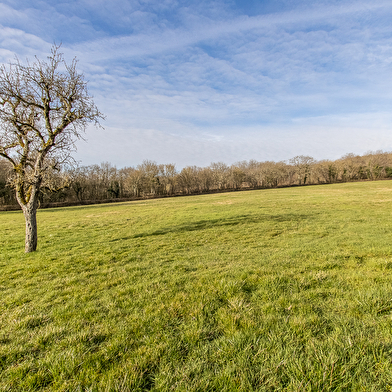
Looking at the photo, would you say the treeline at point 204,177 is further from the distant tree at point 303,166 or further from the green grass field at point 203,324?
the green grass field at point 203,324

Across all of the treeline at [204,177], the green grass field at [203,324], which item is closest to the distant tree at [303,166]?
the treeline at [204,177]

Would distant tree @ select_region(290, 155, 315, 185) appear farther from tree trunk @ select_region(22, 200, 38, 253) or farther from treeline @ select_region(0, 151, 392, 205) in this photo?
tree trunk @ select_region(22, 200, 38, 253)

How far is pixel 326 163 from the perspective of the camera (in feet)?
376

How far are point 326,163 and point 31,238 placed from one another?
13330 cm

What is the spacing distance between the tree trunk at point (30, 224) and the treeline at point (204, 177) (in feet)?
254

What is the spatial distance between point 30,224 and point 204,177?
334 feet

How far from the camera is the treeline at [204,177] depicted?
3641 inches

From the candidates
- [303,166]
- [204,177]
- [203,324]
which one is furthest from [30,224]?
[303,166]

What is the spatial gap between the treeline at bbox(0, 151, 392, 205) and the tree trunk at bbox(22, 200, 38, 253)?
7729cm

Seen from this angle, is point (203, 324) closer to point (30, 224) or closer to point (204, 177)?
point (30, 224)

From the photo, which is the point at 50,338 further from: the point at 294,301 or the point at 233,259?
the point at 233,259

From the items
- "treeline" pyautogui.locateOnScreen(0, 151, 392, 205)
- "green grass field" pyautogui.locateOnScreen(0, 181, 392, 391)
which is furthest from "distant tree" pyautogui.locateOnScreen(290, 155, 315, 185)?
"green grass field" pyautogui.locateOnScreen(0, 181, 392, 391)

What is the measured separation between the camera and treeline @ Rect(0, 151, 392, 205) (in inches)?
3641

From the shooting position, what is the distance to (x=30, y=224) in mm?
11547
